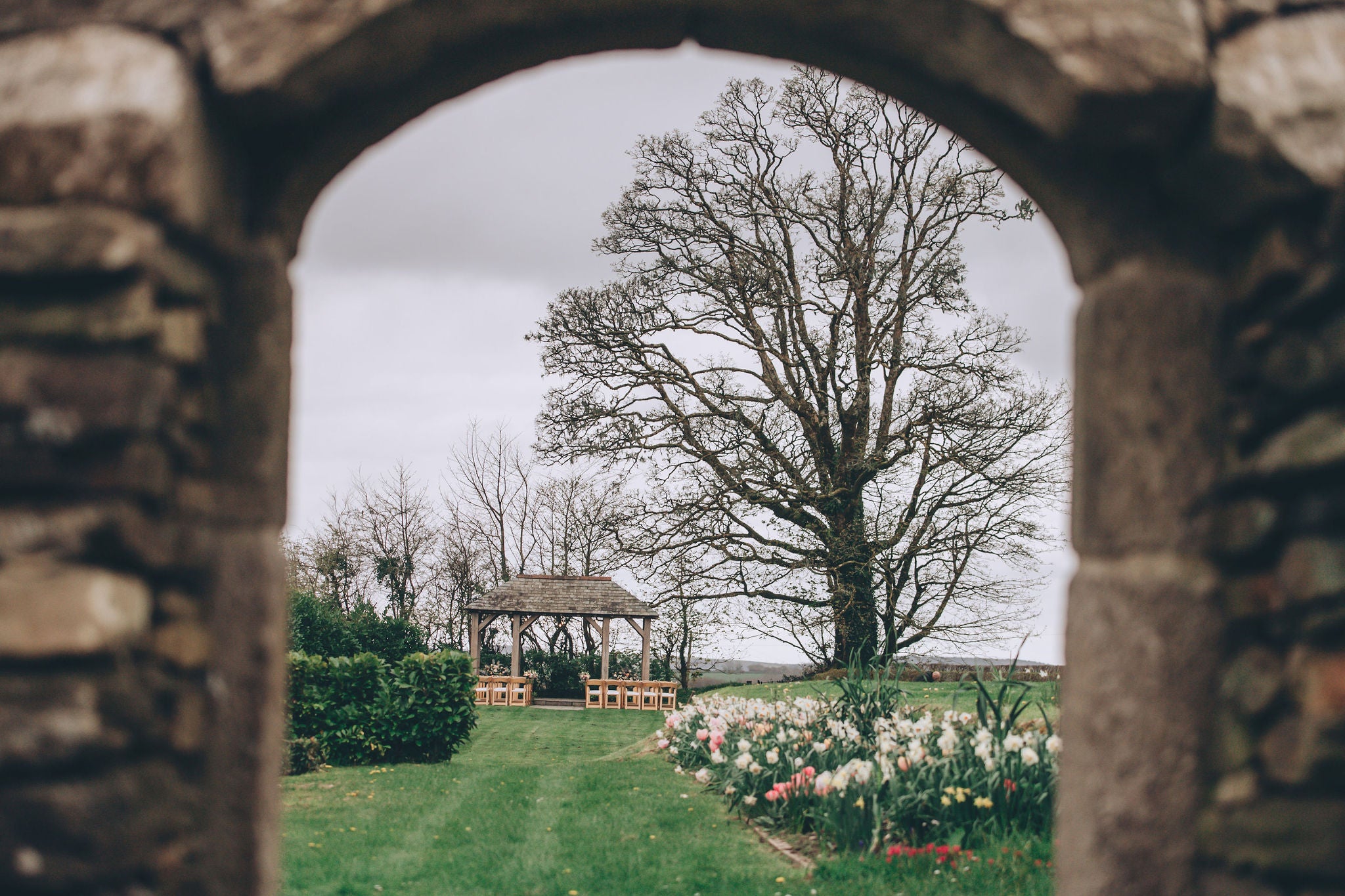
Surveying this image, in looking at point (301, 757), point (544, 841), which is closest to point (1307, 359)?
point (544, 841)

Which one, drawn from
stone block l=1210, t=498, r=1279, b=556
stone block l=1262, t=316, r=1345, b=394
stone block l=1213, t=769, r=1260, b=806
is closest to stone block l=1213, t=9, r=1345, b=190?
stone block l=1262, t=316, r=1345, b=394

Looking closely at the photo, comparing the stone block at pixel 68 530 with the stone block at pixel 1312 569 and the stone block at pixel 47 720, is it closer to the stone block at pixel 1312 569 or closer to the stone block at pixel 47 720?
the stone block at pixel 47 720

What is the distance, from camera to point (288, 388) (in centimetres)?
197

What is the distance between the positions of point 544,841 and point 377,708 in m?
4.85

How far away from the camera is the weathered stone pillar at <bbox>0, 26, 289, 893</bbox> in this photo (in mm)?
1480

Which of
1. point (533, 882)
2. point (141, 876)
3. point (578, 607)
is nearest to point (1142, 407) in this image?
point (141, 876)

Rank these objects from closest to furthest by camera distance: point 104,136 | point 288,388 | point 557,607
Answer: point 104,136
point 288,388
point 557,607

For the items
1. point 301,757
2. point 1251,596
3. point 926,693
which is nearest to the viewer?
point 1251,596

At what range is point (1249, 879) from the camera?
1596mm

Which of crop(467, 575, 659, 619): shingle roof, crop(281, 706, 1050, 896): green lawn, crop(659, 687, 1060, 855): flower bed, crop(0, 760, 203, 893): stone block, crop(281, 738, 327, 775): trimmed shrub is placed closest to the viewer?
crop(0, 760, 203, 893): stone block

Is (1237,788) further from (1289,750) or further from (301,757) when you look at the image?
(301,757)

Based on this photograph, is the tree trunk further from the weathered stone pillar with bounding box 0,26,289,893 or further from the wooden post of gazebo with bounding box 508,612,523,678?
the weathered stone pillar with bounding box 0,26,289,893

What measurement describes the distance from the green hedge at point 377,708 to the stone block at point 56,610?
28.7 ft

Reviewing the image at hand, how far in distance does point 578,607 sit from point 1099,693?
16394mm
